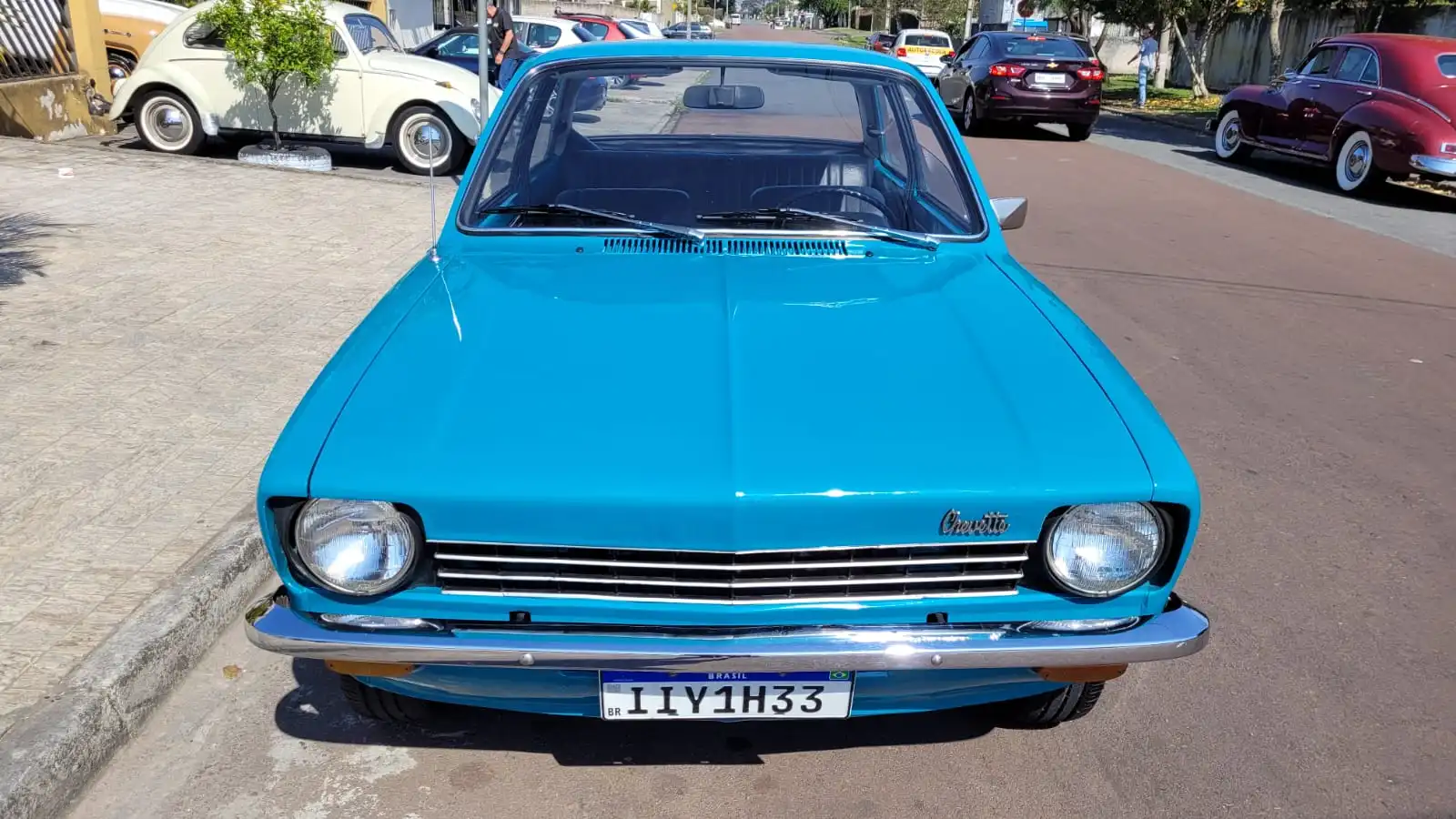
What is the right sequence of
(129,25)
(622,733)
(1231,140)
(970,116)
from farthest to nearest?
(970,116) → (1231,140) → (129,25) → (622,733)

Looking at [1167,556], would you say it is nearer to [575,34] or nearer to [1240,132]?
[1240,132]

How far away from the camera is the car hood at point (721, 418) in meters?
2.21

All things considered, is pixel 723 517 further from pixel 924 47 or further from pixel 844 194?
pixel 924 47

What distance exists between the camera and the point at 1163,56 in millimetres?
31016

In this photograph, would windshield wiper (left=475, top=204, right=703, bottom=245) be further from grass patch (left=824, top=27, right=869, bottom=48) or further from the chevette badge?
grass patch (left=824, top=27, right=869, bottom=48)

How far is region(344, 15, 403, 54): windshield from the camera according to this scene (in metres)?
11.2

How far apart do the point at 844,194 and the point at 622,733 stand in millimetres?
1931

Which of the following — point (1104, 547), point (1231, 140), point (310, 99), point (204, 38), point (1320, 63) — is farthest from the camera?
point (1231, 140)

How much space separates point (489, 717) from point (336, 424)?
100 centimetres

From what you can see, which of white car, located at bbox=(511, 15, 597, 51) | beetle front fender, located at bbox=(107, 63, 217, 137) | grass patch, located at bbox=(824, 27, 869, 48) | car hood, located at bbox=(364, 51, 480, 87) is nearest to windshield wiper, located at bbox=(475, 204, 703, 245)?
car hood, located at bbox=(364, 51, 480, 87)

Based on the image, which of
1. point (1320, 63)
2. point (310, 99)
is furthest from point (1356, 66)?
point (310, 99)

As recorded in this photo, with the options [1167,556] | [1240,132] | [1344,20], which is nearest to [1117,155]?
[1240,132]

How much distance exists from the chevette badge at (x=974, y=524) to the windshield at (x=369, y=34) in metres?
10.4

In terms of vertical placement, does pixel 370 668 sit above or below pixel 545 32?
below
